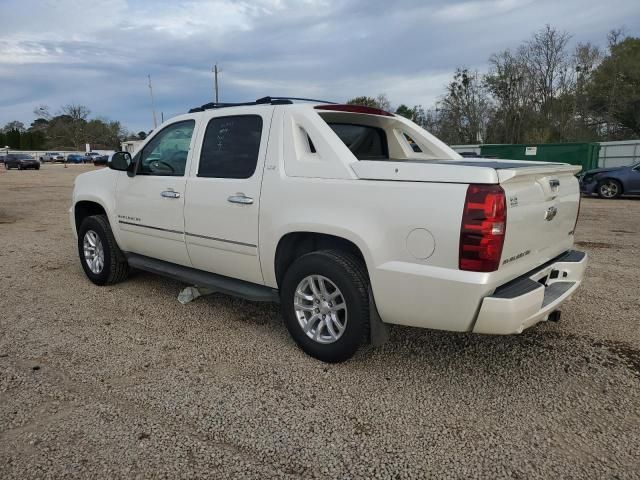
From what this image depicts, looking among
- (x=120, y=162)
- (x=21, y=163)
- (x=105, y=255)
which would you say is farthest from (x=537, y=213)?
(x=21, y=163)

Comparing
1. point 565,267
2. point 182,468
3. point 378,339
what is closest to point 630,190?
point 565,267

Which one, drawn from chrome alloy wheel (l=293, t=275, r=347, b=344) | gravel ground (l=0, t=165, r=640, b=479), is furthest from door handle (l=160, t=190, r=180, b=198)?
chrome alloy wheel (l=293, t=275, r=347, b=344)

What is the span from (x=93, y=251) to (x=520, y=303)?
4.64 meters

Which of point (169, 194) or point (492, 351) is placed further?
point (169, 194)

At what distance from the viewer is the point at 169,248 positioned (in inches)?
177

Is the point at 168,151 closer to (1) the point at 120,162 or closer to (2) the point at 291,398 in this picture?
(1) the point at 120,162

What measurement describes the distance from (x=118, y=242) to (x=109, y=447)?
9.74 feet

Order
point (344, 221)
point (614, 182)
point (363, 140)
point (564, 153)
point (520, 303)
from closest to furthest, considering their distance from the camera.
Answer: point (520, 303), point (344, 221), point (363, 140), point (614, 182), point (564, 153)

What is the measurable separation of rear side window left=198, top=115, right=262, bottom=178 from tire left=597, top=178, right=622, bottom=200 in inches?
633

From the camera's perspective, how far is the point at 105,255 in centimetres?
527

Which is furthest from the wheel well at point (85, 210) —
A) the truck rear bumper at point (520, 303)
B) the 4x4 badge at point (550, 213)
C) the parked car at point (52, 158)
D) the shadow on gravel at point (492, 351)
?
the parked car at point (52, 158)

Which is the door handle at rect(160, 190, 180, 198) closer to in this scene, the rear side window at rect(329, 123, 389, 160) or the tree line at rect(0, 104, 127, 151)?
the rear side window at rect(329, 123, 389, 160)

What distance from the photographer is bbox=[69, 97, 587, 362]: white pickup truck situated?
2760 millimetres

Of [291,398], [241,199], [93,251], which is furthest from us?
[93,251]
